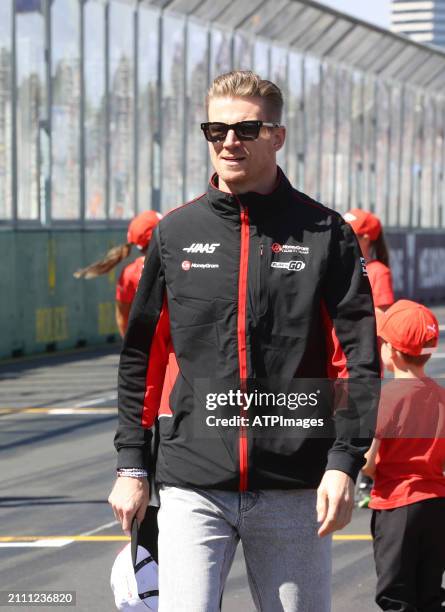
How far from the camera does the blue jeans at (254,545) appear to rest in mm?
3625

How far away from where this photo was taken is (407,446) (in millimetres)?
5285

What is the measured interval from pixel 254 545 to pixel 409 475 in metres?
1.71

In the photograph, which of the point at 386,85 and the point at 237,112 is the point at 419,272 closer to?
the point at 386,85

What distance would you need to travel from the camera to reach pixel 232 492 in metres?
3.65

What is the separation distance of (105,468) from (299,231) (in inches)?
272

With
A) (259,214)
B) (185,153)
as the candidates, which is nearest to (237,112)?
(259,214)

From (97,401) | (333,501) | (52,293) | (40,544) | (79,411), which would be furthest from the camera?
(52,293)

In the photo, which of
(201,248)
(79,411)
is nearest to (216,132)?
(201,248)

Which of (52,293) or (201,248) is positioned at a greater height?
(201,248)

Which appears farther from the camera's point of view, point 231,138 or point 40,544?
point 40,544

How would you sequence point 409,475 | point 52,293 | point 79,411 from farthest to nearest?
1. point 52,293
2. point 79,411
3. point 409,475

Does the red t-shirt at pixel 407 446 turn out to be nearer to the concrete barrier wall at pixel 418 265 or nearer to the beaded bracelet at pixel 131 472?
the beaded bracelet at pixel 131 472

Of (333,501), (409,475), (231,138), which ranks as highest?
(231,138)

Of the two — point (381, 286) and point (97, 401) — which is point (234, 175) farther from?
point (97, 401)
